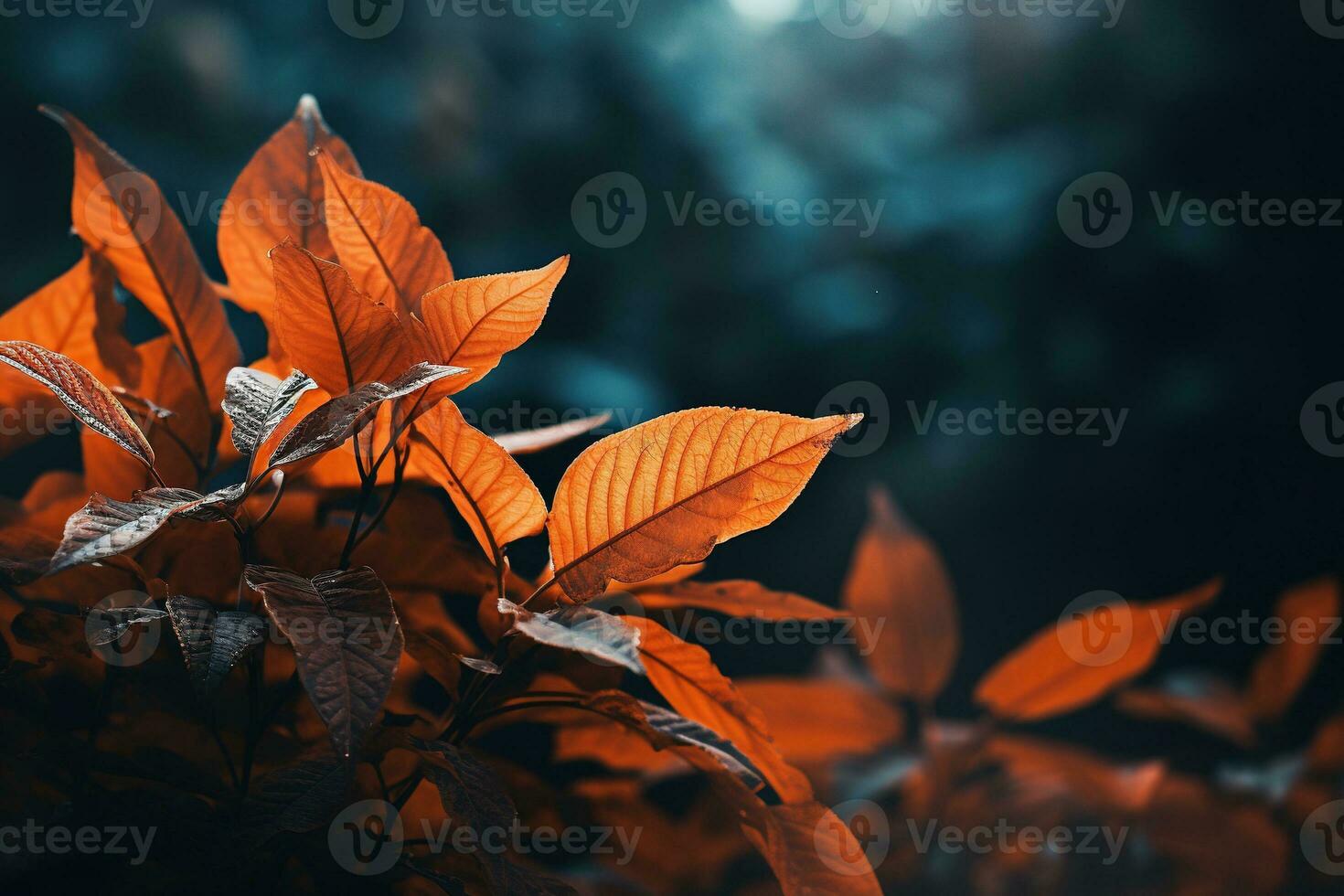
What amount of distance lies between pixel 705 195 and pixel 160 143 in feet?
2.03

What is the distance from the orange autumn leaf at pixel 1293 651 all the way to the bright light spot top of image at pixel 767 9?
0.90 metres

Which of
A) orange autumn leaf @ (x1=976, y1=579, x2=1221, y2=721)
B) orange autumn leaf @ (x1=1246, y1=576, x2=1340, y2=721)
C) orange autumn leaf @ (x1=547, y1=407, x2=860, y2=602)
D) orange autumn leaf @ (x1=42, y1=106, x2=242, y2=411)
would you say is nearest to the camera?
orange autumn leaf @ (x1=547, y1=407, x2=860, y2=602)

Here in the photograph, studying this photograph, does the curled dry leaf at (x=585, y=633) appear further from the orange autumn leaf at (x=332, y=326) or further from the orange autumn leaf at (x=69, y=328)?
the orange autumn leaf at (x=69, y=328)

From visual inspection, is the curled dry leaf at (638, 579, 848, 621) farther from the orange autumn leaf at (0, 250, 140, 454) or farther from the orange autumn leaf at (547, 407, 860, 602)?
the orange autumn leaf at (0, 250, 140, 454)

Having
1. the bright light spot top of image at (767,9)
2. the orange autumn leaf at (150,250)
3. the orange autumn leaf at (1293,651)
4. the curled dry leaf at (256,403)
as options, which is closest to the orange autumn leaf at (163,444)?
the orange autumn leaf at (150,250)

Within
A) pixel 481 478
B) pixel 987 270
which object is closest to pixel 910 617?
pixel 481 478

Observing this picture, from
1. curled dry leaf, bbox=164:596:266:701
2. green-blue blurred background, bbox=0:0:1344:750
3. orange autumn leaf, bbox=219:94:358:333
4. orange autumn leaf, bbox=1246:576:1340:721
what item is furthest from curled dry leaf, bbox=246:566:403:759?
orange autumn leaf, bbox=1246:576:1340:721

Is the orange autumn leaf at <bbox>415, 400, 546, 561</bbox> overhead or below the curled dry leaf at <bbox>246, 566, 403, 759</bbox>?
overhead

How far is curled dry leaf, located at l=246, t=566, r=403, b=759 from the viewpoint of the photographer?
260 millimetres

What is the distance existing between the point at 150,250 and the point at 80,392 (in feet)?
0.61

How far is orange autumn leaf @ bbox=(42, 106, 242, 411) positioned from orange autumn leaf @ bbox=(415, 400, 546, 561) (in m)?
0.20

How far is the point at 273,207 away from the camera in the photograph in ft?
1.61

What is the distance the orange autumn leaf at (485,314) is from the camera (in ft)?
1.20

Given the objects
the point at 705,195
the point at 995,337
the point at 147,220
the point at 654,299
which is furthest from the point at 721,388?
the point at 147,220
